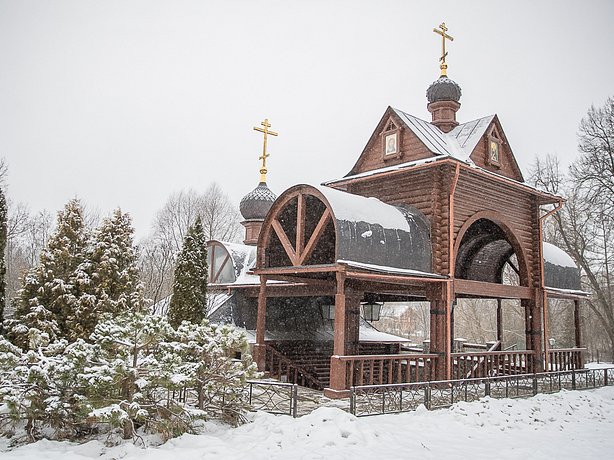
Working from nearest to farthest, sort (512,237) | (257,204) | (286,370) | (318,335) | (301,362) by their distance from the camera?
(286,370), (512,237), (301,362), (318,335), (257,204)

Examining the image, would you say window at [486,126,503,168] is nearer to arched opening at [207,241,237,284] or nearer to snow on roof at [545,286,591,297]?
snow on roof at [545,286,591,297]

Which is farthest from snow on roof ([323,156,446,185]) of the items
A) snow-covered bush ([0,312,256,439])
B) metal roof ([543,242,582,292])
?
snow-covered bush ([0,312,256,439])

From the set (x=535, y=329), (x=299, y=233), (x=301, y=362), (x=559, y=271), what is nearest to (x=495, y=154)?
(x=559, y=271)

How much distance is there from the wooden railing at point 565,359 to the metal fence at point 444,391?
0.85 m

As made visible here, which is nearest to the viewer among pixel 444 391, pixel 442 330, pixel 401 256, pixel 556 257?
pixel 444 391

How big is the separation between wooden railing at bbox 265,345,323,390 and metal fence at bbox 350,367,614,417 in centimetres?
375

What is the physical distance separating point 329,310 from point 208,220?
23.0 m

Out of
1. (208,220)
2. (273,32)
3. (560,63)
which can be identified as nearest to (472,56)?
(560,63)

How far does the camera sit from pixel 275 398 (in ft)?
34.6

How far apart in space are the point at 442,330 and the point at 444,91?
7.80 meters

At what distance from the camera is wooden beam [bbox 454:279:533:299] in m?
13.7

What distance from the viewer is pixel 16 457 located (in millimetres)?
6996

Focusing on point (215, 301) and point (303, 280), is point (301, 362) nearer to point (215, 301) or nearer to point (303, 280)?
point (303, 280)

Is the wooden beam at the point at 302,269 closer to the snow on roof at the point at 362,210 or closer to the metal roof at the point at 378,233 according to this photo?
the metal roof at the point at 378,233
